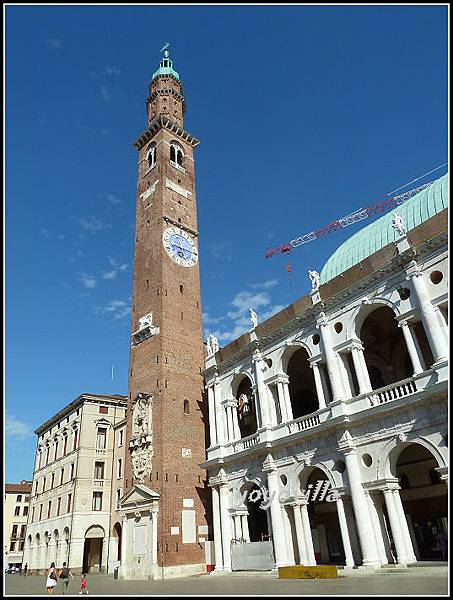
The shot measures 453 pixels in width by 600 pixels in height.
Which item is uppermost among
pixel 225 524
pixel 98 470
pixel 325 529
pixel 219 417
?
pixel 219 417

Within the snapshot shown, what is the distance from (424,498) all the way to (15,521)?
72465 mm

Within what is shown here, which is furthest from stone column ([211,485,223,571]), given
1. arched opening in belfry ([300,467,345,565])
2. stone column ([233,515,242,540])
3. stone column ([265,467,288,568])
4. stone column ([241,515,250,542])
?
arched opening in belfry ([300,467,345,565])

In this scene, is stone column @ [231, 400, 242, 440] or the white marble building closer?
the white marble building

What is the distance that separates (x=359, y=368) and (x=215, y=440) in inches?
485

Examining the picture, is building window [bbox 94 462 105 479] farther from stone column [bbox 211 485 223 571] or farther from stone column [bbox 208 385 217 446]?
stone column [bbox 211 485 223 571]

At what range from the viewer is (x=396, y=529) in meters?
20.0

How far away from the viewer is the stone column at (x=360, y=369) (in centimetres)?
2302

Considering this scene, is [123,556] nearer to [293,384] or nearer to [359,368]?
[293,384]

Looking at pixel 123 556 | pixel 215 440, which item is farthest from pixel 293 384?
pixel 123 556

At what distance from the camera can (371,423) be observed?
72.1 ft

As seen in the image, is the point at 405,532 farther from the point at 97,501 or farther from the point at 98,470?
Answer: the point at 98,470

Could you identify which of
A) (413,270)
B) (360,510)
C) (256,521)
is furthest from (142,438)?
(413,270)

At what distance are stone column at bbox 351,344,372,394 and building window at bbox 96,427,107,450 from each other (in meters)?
30.6

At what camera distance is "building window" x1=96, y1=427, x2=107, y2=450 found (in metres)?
45.5
